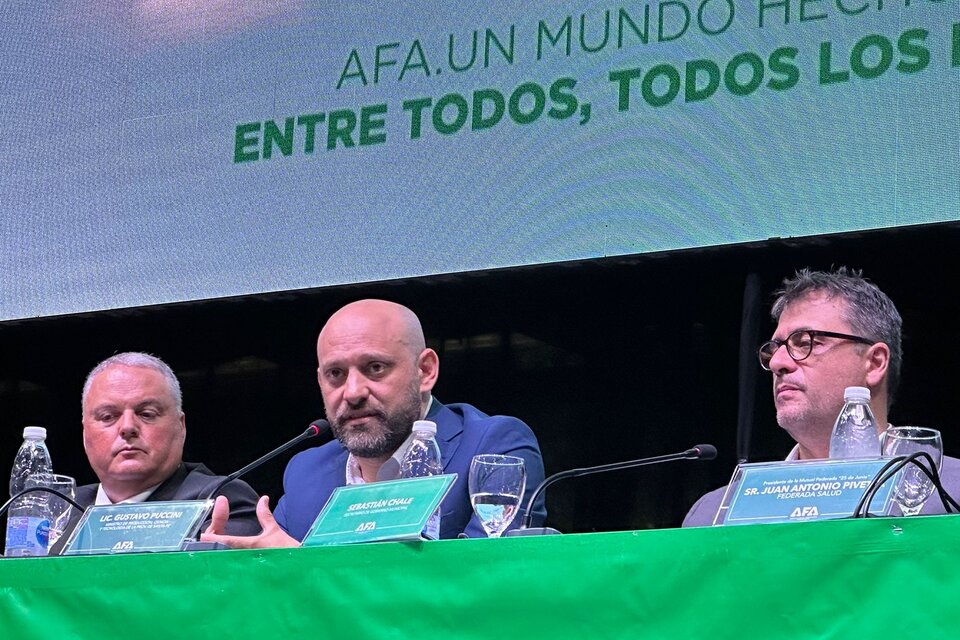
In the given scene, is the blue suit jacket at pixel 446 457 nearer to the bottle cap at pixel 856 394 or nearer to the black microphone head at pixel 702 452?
the black microphone head at pixel 702 452

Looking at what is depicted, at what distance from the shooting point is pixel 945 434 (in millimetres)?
3162

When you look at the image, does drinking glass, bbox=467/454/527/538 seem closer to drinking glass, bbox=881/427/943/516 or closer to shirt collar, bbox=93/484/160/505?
drinking glass, bbox=881/427/943/516

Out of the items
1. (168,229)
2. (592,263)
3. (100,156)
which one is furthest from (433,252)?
(100,156)

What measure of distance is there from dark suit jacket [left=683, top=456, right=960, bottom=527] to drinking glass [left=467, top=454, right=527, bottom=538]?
289 millimetres

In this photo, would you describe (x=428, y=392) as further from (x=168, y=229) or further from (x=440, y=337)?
(x=168, y=229)

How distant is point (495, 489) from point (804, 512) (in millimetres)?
565

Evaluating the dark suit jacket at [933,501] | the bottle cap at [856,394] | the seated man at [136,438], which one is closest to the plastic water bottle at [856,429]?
the bottle cap at [856,394]

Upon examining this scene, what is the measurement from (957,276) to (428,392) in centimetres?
122

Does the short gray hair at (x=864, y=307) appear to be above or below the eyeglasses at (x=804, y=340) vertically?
above

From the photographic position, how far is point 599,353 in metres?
3.56

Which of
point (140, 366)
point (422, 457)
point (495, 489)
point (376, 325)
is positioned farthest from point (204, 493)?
point (495, 489)

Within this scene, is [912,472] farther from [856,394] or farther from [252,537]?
[252,537]

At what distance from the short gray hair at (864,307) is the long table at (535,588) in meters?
1.18

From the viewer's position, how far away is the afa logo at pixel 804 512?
1.47m
